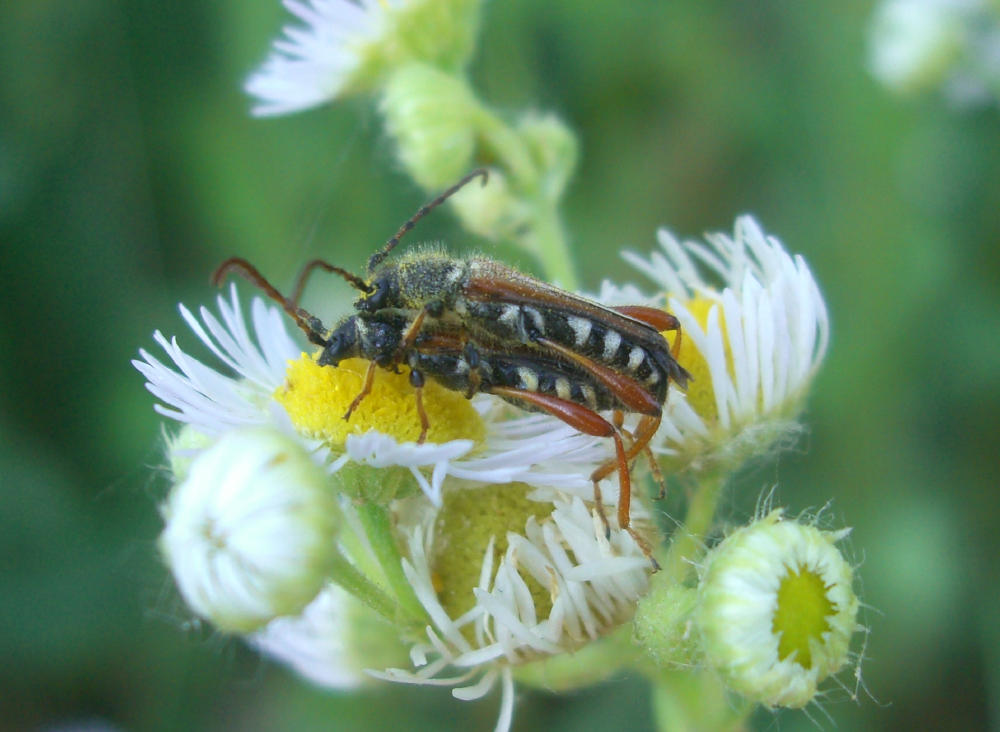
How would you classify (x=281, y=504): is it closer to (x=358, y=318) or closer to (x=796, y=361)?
(x=358, y=318)

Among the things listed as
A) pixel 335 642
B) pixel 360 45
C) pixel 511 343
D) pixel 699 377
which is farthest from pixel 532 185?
pixel 335 642

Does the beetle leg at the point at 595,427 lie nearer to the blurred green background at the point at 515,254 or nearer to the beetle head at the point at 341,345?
the beetle head at the point at 341,345

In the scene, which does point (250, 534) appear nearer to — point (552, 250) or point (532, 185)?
point (552, 250)

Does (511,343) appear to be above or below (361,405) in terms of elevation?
above

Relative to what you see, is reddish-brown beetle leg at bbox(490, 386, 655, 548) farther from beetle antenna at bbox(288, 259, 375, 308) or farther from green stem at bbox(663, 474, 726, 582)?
beetle antenna at bbox(288, 259, 375, 308)

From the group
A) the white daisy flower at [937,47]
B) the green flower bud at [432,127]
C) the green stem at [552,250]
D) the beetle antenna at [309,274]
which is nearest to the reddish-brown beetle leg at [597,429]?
the beetle antenna at [309,274]
